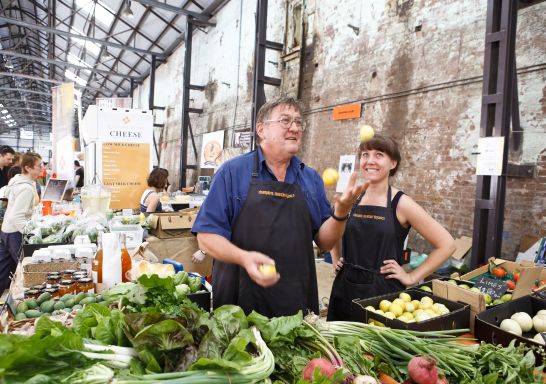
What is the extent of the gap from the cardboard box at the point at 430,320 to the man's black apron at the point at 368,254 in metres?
0.31

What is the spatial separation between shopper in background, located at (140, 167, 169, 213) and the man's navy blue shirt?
3348 millimetres

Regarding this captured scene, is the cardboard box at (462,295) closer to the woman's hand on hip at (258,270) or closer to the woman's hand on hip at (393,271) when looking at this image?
the woman's hand on hip at (393,271)

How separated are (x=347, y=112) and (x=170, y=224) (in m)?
4.12

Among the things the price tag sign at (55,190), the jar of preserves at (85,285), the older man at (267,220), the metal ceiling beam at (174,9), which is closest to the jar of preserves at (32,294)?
the jar of preserves at (85,285)

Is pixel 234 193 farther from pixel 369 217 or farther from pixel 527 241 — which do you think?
pixel 527 241

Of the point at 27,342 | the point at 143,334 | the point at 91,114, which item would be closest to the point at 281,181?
the point at 143,334

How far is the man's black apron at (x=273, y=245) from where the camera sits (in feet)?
6.63

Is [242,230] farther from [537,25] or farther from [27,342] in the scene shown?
[537,25]

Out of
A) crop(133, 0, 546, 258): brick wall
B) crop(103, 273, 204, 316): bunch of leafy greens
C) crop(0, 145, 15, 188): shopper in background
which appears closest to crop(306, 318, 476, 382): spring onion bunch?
crop(103, 273, 204, 316): bunch of leafy greens

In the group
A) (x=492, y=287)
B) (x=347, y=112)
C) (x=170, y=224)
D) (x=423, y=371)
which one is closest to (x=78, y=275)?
(x=423, y=371)

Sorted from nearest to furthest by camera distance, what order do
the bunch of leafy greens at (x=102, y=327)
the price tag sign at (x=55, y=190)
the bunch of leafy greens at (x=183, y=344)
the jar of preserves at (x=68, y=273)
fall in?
the bunch of leafy greens at (x=183, y=344)
the bunch of leafy greens at (x=102, y=327)
the jar of preserves at (x=68, y=273)
the price tag sign at (x=55, y=190)

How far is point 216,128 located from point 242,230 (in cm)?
1079

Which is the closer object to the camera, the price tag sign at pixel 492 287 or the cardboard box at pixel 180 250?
the price tag sign at pixel 492 287

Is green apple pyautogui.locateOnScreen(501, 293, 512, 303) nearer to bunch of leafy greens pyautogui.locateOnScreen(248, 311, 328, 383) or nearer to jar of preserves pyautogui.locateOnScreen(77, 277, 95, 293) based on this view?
bunch of leafy greens pyautogui.locateOnScreen(248, 311, 328, 383)
